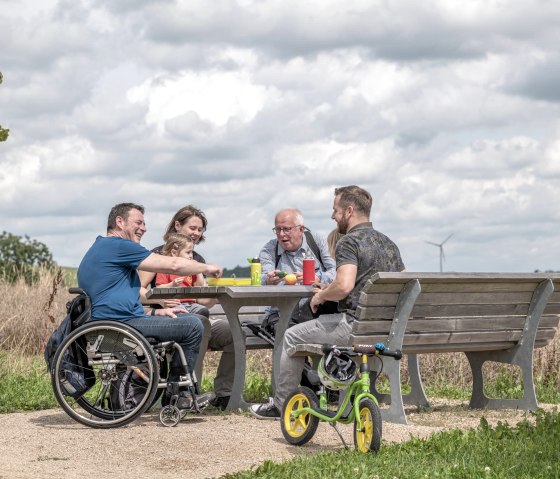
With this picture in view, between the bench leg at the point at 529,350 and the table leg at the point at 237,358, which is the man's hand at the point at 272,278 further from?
the bench leg at the point at 529,350

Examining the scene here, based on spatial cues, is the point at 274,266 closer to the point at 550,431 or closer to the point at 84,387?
the point at 84,387

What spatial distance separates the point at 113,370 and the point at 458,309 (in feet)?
9.23

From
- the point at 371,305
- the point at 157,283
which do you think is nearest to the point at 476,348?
the point at 371,305

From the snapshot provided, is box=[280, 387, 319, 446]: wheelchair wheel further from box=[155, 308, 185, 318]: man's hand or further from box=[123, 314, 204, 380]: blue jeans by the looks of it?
box=[155, 308, 185, 318]: man's hand

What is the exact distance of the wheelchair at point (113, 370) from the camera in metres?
7.98

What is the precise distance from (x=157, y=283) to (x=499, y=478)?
4261 mm

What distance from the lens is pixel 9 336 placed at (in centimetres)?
1499

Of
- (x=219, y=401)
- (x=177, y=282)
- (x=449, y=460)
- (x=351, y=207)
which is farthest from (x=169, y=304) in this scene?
(x=449, y=460)

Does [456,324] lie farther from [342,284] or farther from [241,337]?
[241,337]

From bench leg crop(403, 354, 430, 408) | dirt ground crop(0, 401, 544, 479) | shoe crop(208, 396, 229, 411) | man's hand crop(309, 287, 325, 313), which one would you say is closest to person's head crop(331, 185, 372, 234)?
man's hand crop(309, 287, 325, 313)

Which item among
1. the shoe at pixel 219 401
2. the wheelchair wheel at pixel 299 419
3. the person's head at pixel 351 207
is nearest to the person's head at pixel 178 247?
the shoe at pixel 219 401

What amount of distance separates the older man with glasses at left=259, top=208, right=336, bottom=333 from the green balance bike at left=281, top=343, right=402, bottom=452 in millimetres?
2237

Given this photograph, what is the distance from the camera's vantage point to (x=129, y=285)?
823cm

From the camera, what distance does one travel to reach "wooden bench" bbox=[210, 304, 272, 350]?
31.2ft
